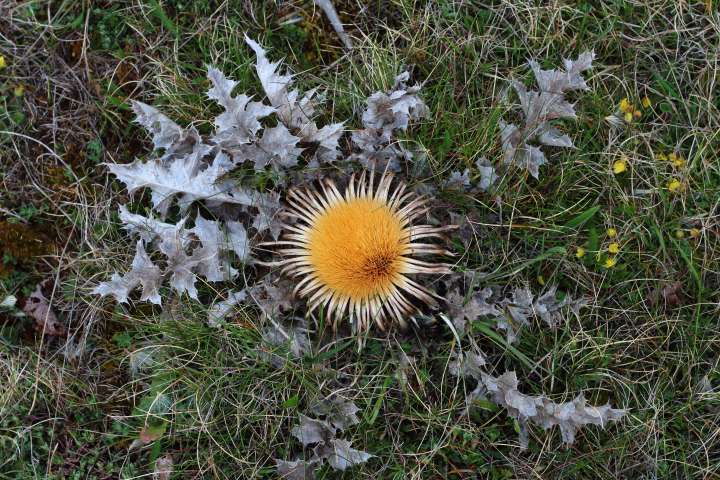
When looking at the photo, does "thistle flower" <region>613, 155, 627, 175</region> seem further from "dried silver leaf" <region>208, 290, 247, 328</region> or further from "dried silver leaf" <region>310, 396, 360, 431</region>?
"dried silver leaf" <region>208, 290, 247, 328</region>

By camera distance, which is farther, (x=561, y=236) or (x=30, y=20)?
(x=30, y=20)

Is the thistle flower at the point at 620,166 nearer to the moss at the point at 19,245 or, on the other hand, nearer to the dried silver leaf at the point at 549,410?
the dried silver leaf at the point at 549,410

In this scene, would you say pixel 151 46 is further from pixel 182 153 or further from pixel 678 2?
pixel 678 2

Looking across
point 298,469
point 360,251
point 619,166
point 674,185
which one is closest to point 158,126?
point 360,251

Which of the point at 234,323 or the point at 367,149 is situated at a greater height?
the point at 367,149

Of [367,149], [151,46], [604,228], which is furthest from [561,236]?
[151,46]

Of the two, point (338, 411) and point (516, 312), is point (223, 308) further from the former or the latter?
point (516, 312)
